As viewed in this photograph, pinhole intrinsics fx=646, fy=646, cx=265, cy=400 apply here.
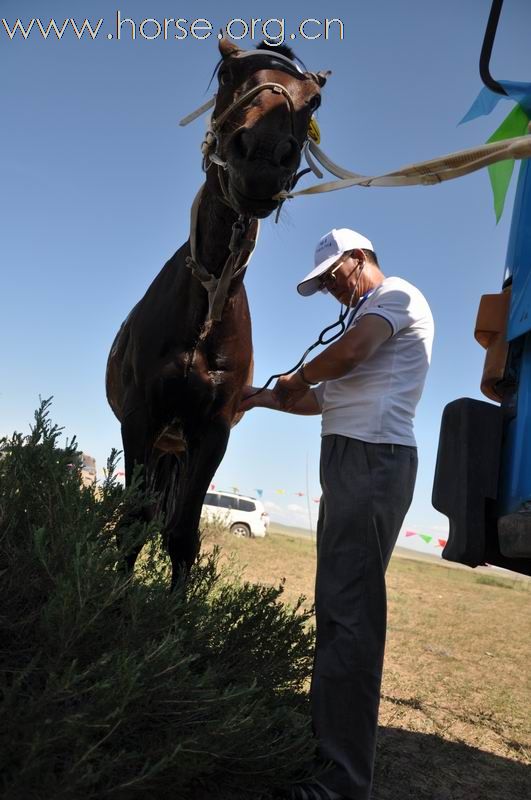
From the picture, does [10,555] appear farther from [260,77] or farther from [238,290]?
[260,77]

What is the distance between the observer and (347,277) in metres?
2.90

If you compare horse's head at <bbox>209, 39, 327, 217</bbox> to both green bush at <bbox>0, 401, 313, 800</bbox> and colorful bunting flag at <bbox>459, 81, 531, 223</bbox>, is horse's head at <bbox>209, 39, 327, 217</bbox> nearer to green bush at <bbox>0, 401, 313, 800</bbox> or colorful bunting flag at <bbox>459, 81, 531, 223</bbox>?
colorful bunting flag at <bbox>459, 81, 531, 223</bbox>

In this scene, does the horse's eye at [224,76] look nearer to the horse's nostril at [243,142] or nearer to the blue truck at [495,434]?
the horse's nostril at [243,142]

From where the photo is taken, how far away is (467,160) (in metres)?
2.26

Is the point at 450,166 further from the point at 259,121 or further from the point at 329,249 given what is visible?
the point at 259,121

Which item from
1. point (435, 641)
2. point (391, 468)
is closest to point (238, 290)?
point (391, 468)

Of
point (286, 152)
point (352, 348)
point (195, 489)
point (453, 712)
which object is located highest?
point (286, 152)

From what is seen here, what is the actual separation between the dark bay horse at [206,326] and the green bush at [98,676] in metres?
0.87

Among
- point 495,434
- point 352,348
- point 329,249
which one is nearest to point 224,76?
point 329,249

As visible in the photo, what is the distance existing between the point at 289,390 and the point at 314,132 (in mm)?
1602

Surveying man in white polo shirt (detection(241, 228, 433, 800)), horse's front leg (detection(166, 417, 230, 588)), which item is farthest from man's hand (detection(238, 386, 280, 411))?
horse's front leg (detection(166, 417, 230, 588))

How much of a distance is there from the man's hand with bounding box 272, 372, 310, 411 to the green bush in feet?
2.90

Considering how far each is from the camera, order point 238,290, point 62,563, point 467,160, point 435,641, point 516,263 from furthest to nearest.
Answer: point 435,641, point 238,290, point 516,263, point 467,160, point 62,563

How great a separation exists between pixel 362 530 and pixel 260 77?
7.48 feet
